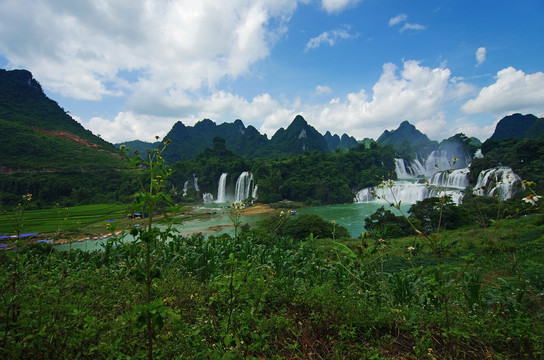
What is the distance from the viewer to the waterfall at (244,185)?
3909cm

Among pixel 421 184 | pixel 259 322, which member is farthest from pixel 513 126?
pixel 259 322

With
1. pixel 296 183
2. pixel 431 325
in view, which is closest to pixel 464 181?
pixel 296 183

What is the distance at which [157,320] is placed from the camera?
1188 millimetres

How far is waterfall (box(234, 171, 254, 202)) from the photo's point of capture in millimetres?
39094

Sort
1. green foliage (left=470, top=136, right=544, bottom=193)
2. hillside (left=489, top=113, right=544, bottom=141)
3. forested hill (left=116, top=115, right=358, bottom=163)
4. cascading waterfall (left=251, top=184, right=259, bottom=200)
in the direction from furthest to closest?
1. forested hill (left=116, top=115, right=358, bottom=163)
2. hillside (left=489, top=113, right=544, bottom=141)
3. cascading waterfall (left=251, top=184, right=259, bottom=200)
4. green foliage (left=470, top=136, right=544, bottom=193)

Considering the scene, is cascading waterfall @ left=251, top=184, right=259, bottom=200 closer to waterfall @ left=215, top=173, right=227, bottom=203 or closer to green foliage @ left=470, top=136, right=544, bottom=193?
waterfall @ left=215, top=173, right=227, bottom=203

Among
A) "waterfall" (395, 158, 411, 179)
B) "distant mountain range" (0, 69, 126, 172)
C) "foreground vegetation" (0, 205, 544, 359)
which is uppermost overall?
"distant mountain range" (0, 69, 126, 172)

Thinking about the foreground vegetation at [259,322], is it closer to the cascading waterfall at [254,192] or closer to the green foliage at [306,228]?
the green foliage at [306,228]

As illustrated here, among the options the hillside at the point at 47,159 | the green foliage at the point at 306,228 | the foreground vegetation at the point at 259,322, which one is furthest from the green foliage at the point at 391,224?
the hillside at the point at 47,159

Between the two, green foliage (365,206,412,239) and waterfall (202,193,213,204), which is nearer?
green foliage (365,206,412,239)

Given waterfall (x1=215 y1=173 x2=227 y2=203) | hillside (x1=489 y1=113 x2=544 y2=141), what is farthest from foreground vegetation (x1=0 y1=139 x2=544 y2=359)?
hillside (x1=489 y1=113 x2=544 y2=141)

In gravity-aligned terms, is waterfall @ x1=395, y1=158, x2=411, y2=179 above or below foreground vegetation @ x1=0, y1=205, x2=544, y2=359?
above

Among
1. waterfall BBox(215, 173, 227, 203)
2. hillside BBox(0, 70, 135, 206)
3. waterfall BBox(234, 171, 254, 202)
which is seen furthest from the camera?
waterfall BBox(215, 173, 227, 203)

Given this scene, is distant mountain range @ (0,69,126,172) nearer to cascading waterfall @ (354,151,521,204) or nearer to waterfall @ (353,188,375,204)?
waterfall @ (353,188,375,204)
